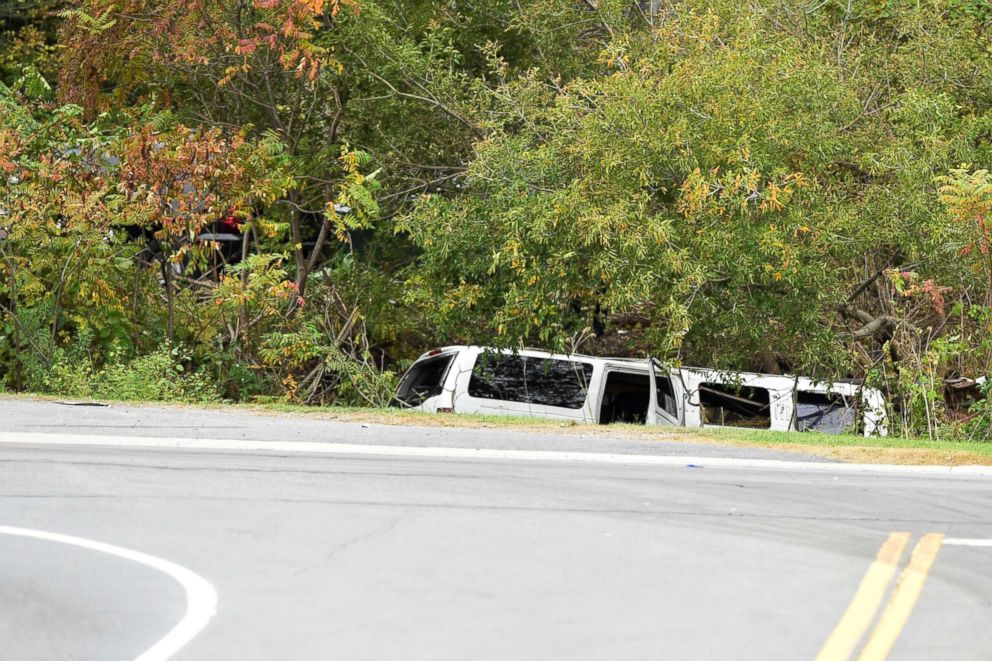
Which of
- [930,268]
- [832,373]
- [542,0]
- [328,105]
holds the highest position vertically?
[542,0]

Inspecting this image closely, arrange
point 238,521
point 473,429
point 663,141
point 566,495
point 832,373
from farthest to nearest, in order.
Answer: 1. point 832,373
2. point 663,141
3. point 473,429
4. point 566,495
5. point 238,521

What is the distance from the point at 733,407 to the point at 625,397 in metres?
1.66

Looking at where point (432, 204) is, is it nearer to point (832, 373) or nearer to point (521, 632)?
point (832, 373)

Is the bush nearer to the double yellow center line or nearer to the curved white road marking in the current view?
the curved white road marking

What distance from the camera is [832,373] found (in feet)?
51.9

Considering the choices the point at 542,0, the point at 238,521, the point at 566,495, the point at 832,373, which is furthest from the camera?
the point at 542,0

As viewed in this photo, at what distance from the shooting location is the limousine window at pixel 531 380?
15.7 m

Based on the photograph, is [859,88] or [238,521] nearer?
[238,521]

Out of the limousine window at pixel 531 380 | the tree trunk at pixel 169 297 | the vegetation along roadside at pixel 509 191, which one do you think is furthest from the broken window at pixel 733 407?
the tree trunk at pixel 169 297

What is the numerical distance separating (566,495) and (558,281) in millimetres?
5474

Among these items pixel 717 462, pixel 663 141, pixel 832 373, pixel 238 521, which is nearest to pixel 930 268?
pixel 832 373

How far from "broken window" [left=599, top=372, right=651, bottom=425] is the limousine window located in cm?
48

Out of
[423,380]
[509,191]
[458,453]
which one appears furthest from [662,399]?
[458,453]

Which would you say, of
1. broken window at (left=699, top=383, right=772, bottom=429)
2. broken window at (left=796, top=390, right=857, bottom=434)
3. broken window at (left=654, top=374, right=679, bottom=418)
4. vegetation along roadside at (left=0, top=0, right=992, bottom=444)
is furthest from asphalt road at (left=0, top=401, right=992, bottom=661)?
broken window at (left=699, top=383, right=772, bottom=429)
